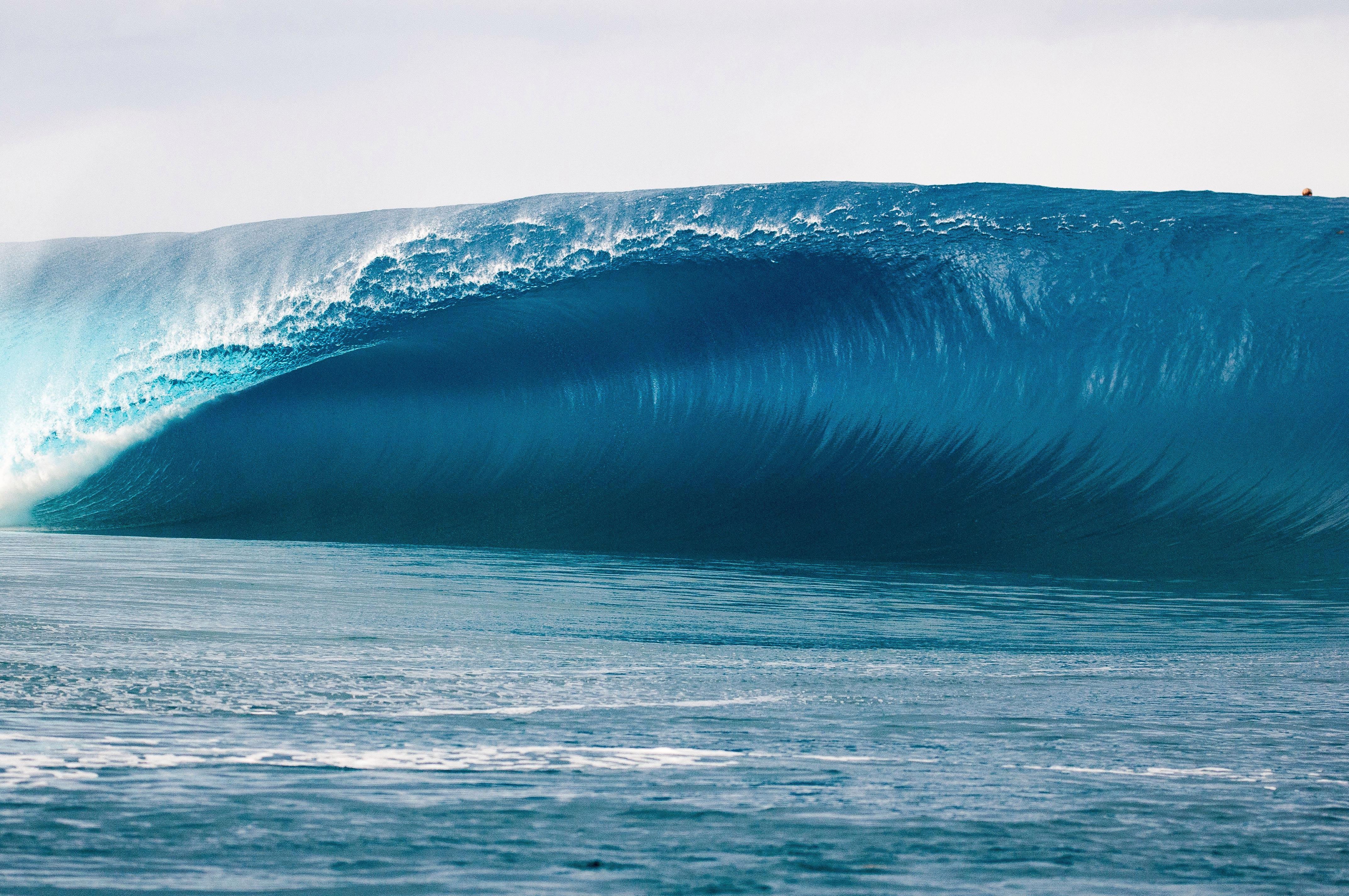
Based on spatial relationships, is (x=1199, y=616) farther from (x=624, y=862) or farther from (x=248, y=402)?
(x=248, y=402)

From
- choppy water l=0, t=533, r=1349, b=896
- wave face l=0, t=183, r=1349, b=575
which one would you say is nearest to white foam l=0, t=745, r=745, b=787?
choppy water l=0, t=533, r=1349, b=896

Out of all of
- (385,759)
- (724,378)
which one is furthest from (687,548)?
(385,759)

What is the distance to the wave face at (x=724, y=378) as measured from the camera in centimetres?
1166

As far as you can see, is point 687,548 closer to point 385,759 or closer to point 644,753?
point 644,753

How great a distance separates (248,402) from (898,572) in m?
7.88

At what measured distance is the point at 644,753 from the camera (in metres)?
2.39

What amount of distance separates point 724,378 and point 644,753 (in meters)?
11.2

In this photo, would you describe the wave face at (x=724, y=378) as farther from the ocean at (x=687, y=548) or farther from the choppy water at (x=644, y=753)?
the choppy water at (x=644, y=753)

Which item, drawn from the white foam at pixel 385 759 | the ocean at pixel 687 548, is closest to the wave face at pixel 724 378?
the ocean at pixel 687 548

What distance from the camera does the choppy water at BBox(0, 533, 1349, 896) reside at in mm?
1683

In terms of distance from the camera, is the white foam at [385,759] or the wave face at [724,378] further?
the wave face at [724,378]

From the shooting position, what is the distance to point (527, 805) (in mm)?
1975

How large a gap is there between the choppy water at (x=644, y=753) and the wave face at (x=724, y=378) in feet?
21.4

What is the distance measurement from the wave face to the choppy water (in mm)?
6532
